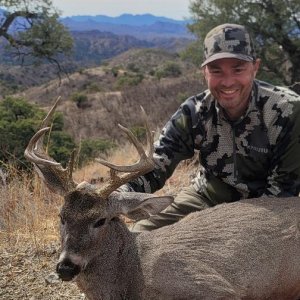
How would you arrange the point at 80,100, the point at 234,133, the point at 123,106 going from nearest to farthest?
the point at 234,133, the point at 123,106, the point at 80,100

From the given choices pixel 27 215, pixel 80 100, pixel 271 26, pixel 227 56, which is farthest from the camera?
pixel 80 100

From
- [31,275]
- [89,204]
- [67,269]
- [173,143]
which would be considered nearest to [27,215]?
[31,275]

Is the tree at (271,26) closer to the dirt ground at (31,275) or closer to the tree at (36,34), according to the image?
the tree at (36,34)

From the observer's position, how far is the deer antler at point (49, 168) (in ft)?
12.0

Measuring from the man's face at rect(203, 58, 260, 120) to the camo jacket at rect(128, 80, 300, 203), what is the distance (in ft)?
0.39

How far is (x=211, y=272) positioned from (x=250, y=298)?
0.36m

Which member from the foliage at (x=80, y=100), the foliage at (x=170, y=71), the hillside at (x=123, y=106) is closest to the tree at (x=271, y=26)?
the hillside at (x=123, y=106)

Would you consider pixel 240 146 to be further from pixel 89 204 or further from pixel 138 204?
pixel 89 204

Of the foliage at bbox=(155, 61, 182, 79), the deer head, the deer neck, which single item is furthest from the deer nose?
the foliage at bbox=(155, 61, 182, 79)

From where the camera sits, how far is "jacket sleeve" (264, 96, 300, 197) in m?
4.27

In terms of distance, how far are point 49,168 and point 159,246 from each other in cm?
92

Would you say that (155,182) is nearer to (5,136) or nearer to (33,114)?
(5,136)

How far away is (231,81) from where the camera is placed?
4.25 metres

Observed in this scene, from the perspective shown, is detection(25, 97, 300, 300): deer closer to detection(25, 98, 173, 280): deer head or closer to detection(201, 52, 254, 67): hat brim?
detection(25, 98, 173, 280): deer head
